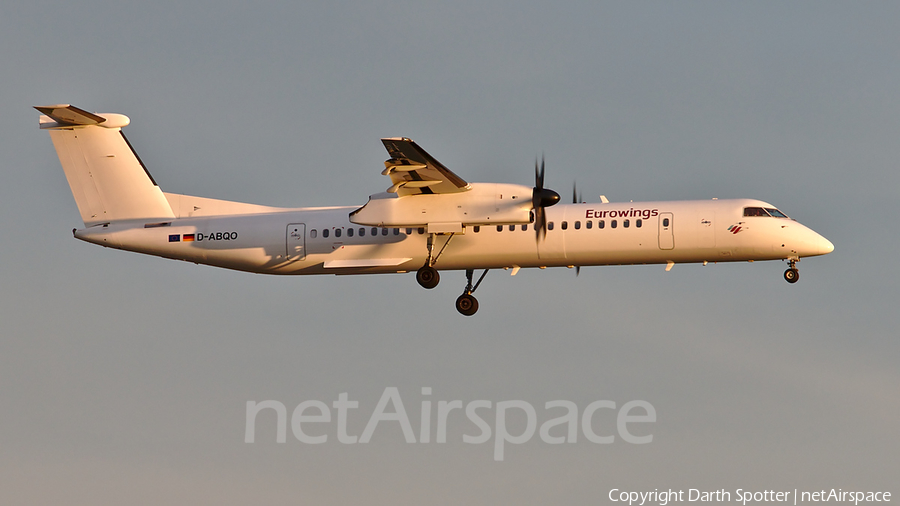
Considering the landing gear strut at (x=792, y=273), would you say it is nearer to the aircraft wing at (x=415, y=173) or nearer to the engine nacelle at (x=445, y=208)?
the engine nacelle at (x=445, y=208)

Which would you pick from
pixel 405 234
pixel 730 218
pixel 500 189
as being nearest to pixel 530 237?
pixel 500 189

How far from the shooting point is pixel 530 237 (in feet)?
85.1

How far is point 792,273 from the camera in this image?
26.1 m

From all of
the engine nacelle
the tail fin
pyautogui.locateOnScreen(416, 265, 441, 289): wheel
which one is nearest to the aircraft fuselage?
pyautogui.locateOnScreen(416, 265, 441, 289): wheel

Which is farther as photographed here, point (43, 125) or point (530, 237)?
point (43, 125)

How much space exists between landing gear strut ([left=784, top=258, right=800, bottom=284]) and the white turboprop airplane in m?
0.03

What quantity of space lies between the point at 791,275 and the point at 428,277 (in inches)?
344

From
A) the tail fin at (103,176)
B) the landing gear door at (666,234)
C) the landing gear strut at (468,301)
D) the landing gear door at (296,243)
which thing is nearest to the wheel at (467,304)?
the landing gear strut at (468,301)

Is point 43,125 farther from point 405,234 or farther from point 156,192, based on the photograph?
point 405,234

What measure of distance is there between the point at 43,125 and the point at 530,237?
12961 mm

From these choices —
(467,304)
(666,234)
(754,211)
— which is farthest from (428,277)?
(754,211)

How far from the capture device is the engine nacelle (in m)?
25.1

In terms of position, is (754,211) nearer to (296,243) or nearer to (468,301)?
(468,301)

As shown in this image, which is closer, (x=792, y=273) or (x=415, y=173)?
(x=415, y=173)
